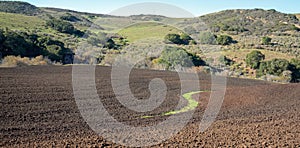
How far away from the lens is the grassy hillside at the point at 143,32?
57341mm

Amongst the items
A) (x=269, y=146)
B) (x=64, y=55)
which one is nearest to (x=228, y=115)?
(x=269, y=146)

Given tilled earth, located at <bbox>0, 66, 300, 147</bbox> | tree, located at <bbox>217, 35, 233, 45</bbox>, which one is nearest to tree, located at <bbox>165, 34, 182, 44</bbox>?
tree, located at <bbox>217, 35, 233, 45</bbox>

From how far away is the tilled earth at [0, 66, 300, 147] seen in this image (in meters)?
10.2

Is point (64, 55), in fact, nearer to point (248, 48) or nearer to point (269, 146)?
point (248, 48)

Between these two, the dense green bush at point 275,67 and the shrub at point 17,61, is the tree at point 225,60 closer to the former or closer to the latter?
the dense green bush at point 275,67

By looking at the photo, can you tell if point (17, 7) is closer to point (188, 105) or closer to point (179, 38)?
point (179, 38)

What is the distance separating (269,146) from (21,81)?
60.8ft

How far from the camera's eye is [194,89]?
26.2 m

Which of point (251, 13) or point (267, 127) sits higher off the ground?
point (251, 13)

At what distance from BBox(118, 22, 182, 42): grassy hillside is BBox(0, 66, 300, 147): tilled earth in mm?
32814

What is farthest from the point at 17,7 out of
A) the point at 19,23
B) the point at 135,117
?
the point at 135,117

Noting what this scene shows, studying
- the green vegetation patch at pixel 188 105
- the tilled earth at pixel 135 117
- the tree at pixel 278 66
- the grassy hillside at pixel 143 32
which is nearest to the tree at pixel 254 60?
the tree at pixel 278 66

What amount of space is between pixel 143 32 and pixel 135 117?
1702 inches

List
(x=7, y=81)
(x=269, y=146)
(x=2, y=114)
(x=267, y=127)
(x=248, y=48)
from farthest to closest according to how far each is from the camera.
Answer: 1. (x=248, y=48)
2. (x=7, y=81)
3. (x=2, y=114)
4. (x=267, y=127)
5. (x=269, y=146)
